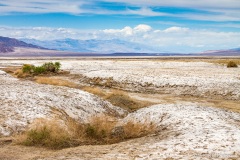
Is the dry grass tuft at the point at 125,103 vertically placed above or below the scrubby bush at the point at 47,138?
below

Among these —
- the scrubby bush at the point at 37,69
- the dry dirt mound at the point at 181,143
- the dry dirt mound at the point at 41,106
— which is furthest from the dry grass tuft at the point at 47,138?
the scrubby bush at the point at 37,69

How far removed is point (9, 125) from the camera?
64.2 feet

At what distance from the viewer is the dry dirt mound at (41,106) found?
20.1m

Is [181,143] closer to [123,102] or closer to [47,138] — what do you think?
[47,138]

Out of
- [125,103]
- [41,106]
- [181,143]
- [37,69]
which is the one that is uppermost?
[41,106]

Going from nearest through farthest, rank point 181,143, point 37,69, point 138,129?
point 181,143, point 138,129, point 37,69

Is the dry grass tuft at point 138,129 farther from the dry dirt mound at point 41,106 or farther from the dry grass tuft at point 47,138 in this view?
the dry dirt mound at point 41,106

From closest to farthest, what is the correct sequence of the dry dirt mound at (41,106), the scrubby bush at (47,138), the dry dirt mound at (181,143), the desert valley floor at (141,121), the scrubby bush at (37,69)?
the dry dirt mound at (181,143) < the desert valley floor at (141,121) < the scrubby bush at (47,138) < the dry dirt mound at (41,106) < the scrubby bush at (37,69)

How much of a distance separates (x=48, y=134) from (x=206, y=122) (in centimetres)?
865

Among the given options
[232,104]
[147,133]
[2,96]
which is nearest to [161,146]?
[147,133]

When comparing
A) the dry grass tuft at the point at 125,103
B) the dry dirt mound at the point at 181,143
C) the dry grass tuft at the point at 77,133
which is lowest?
the dry grass tuft at the point at 125,103

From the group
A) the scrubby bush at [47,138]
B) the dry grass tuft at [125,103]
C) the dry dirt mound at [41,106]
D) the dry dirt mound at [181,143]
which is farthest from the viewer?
the dry grass tuft at [125,103]

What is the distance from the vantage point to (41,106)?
22797 mm

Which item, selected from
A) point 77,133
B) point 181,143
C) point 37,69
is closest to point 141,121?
point 77,133
